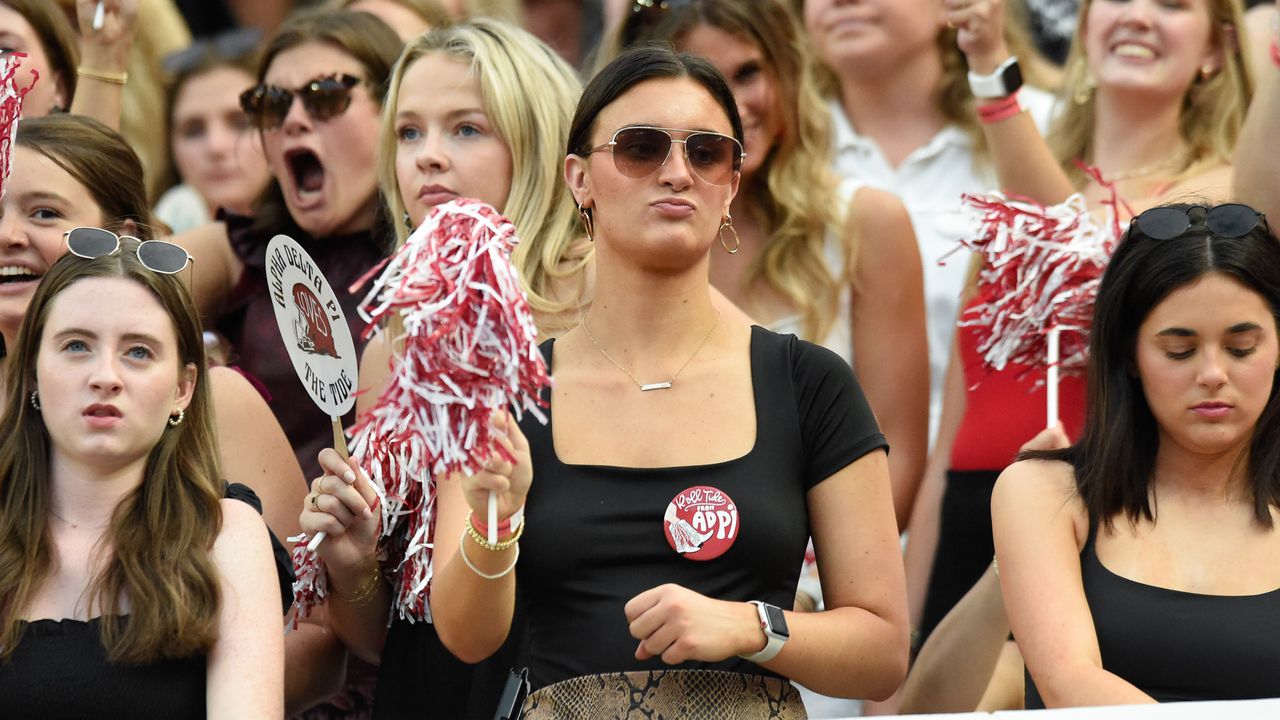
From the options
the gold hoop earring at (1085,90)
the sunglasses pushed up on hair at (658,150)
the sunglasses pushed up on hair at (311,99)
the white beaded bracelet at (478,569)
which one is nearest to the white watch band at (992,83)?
the gold hoop earring at (1085,90)

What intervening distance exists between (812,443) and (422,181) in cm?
128

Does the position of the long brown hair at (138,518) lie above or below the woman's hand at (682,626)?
above

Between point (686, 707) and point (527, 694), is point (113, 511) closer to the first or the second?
point (527, 694)

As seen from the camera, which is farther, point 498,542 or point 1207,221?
point 1207,221

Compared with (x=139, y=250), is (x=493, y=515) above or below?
below

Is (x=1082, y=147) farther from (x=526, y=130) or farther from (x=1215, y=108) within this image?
(x=526, y=130)

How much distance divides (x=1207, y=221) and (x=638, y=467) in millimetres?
1227

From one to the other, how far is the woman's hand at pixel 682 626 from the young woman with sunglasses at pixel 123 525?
70 centimetres

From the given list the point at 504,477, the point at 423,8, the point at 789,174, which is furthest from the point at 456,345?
the point at 423,8

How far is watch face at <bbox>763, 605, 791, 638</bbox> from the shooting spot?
9.89 ft

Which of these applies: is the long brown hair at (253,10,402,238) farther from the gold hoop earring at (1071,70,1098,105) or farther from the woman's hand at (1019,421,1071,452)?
the woman's hand at (1019,421,1071,452)

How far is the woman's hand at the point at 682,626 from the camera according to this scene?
9.47 ft

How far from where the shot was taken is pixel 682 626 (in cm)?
288

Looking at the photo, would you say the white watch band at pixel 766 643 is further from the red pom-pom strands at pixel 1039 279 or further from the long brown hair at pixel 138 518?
the red pom-pom strands at pixel 1039 279
